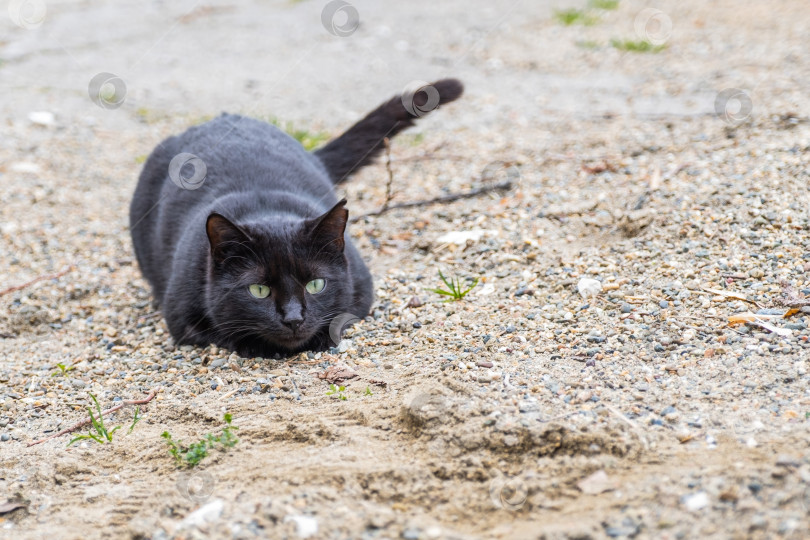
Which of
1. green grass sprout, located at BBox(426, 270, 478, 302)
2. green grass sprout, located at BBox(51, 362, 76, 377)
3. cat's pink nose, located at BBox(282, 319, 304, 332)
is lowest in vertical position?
green grass sprout, located at BBox(51, 362, 76, 377)

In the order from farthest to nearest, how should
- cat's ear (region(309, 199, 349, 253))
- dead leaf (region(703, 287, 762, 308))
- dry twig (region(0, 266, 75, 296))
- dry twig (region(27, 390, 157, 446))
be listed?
dry twig (region(0, 266, 75, 296)) → cat's ear (region(309, 199, 349, 253)) → dead leaf (region(703, 287, 762, 308)) → dry twig (region(27, 390, 157, 446))

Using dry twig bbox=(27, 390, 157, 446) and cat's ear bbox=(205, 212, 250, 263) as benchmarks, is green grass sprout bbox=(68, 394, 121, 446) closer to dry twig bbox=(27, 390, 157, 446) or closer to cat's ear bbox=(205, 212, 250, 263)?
dry twig bbox=(27, 390, 157, 446)

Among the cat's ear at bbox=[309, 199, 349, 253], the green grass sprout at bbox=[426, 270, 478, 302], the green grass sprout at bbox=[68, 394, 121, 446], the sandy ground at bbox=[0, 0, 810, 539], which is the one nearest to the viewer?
the sandy ground at bbox=[0, 0, 810, 539]

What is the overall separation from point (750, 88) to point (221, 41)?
5.83 m

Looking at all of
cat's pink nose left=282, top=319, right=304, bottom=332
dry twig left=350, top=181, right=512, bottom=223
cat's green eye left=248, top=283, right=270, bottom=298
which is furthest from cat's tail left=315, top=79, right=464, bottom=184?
cat's pink nose left=282, top=319, right=304, bottom=332

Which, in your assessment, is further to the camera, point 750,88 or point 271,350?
point 750,88

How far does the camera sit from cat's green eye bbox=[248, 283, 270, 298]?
361 cm

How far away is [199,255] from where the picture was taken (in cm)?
392

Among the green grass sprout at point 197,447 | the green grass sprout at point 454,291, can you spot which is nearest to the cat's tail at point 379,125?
the green grass sprout at point 454,291

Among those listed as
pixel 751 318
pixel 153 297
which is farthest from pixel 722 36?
pixel 153 297

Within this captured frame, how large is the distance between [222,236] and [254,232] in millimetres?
147

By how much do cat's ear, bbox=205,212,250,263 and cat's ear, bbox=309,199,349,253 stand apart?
324 millimetres

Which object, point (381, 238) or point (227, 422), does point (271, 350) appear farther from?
point (381, 238)

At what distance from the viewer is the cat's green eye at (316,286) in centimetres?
371
